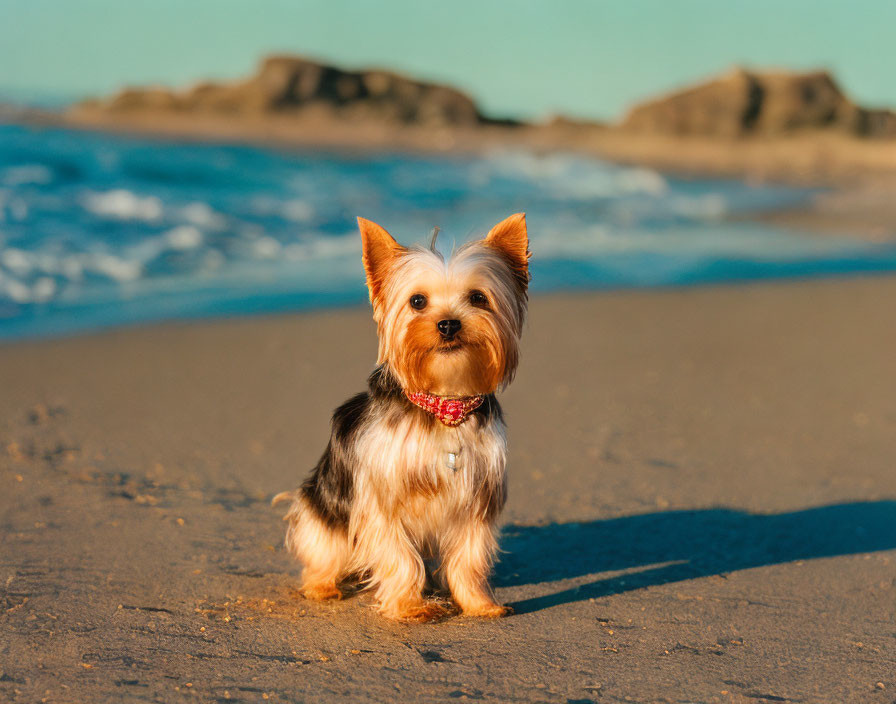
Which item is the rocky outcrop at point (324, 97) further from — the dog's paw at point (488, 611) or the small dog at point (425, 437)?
the dog's paw at point (488, 611)

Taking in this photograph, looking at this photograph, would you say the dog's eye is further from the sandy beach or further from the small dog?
the sandy beach

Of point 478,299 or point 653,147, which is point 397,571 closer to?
point 478,299

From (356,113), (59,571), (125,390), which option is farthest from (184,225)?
(356,113)

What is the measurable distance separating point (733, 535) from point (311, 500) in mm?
2168

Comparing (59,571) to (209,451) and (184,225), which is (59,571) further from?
(184,225)

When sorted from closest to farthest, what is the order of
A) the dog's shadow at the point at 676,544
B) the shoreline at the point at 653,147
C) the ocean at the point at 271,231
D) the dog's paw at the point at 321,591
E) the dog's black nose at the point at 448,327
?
1. the dog's black nose at the point at 448,327
2. the dog's paw at the point at 321,591
3. the dog's shadow at the point at 676,544
4. the ocean at the point at 271,231
5. the shoreline at the point at 653,147

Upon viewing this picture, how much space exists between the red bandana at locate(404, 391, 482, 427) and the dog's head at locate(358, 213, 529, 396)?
3cm

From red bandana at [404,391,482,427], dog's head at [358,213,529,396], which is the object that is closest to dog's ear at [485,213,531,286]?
dog's head at [358,213,529,396]

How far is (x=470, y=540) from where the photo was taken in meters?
3.77

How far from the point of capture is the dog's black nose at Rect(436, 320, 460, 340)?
334cm

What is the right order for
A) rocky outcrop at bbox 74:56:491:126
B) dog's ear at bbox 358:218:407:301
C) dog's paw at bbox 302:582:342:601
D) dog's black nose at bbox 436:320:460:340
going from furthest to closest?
1. rocky outcrop at bbox 74:56:491:126
2. dog's paw at bbox 302:582:342:601
3. dog's ear at bbox 358:218:407:301
4. dog's black nose at bbox 436:320:460:340

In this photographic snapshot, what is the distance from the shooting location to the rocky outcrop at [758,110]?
76.1m

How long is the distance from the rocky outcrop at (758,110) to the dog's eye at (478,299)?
72.5m

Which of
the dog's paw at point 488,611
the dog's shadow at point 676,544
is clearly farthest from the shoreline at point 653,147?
the dog's paw at point 488,611
